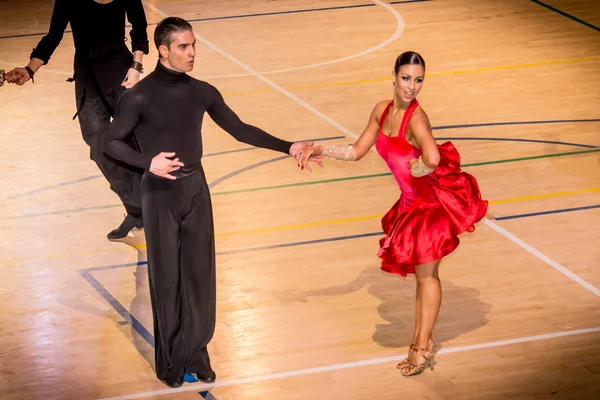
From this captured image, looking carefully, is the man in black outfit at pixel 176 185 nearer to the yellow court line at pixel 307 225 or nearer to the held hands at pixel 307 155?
the held hands at pixel 307 155

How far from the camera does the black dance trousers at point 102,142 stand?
858cm

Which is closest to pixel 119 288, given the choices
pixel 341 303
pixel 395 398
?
pixel 341 303

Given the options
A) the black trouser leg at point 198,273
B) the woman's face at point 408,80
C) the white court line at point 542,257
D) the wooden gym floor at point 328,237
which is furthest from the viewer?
the white court line at point 542,257

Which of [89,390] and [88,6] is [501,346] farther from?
[88,6]

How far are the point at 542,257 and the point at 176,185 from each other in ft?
10.6

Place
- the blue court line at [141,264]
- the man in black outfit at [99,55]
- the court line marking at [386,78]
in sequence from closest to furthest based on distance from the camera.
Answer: the blue court line at [141,264] → the man in black outfit at [99,55] → the court line marking at [386,78]

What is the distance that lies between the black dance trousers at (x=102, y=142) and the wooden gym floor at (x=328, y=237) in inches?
15.8

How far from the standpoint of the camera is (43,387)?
6809 mm

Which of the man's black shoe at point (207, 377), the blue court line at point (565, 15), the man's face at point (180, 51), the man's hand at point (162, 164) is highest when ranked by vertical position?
the man's face at point (180, 51)

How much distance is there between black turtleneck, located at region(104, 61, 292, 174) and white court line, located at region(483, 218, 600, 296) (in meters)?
3.11

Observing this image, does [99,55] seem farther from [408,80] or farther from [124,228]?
[408,80]

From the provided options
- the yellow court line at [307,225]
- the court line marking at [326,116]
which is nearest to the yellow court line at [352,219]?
the yellow court line at [307,225]

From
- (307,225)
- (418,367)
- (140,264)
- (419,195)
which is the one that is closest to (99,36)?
(140,264)

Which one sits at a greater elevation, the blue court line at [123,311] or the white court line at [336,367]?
the white court line at [336,367]
